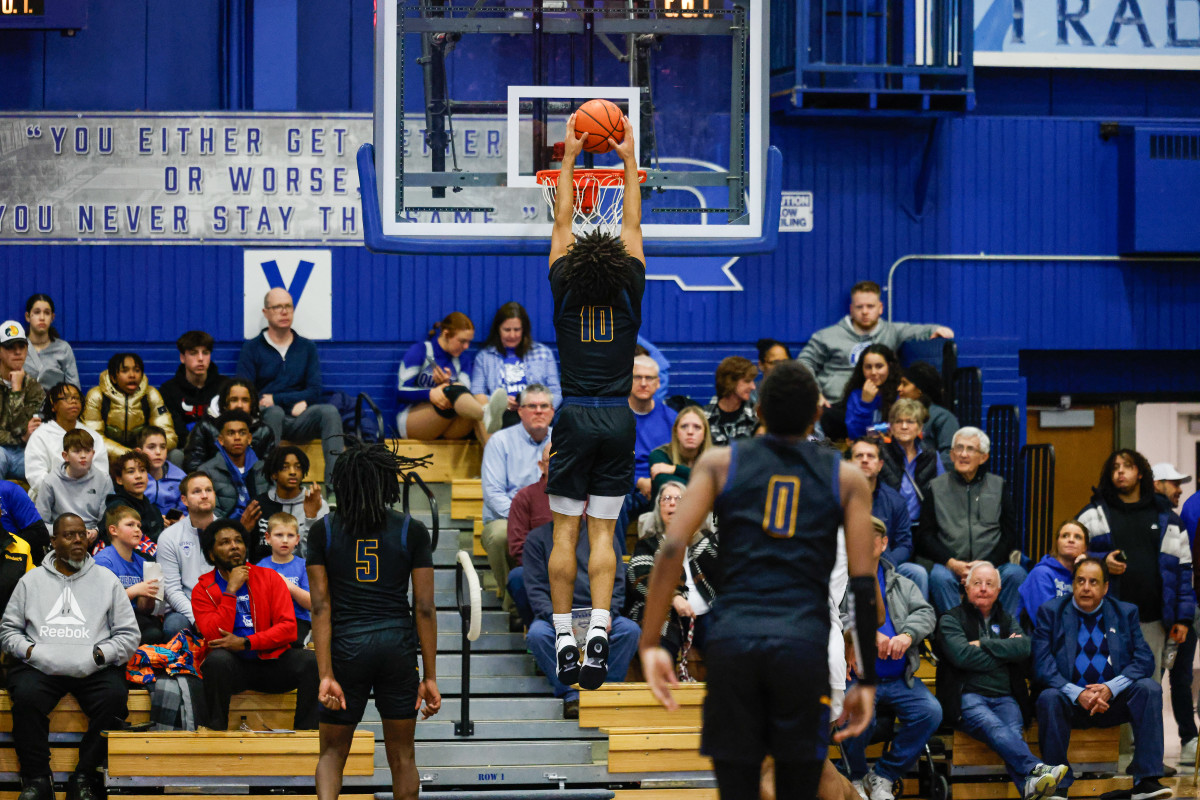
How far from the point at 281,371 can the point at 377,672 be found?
5348 mm

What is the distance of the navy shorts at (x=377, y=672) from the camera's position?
6.89m

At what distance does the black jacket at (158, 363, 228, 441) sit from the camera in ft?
37.1

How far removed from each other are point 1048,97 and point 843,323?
11.1 ft

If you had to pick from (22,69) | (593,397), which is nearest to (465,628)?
(593,397)

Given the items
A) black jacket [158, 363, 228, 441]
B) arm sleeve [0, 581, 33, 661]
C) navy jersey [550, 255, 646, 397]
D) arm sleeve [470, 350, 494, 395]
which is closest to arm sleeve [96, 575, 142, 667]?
arm sleeve [0, 581, 33, 661]

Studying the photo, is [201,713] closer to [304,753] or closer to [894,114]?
[304,753]

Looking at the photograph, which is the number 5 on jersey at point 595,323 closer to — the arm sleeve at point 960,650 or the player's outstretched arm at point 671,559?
the player's outstretched arm at point 671,559

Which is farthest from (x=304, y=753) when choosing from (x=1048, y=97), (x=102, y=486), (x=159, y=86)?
(x=1048, y=97)

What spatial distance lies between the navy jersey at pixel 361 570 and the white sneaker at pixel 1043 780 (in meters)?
4.25

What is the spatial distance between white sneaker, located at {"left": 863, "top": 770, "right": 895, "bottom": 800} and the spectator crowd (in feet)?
0.04

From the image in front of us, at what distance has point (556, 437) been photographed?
692 cm

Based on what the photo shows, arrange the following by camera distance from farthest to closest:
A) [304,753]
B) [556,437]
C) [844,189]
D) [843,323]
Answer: [844,189] → [843,323] → [304,753] → [556,437]

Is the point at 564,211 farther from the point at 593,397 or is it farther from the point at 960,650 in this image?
the point at 960,650

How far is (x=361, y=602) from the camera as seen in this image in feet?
22.8
